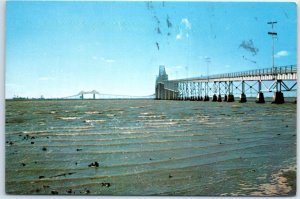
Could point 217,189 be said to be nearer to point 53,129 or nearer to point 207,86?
point 207,86

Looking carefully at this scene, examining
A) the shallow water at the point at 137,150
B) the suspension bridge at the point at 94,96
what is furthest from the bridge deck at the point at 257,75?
the suspension bridge at the point at 94,96

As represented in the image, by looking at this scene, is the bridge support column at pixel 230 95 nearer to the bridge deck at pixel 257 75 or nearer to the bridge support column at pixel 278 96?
the bridge deck at pixel 257 75

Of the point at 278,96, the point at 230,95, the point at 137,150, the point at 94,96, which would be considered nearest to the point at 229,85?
the point at 230,95

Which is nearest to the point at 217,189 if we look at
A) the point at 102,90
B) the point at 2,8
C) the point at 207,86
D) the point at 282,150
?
the point at 282,150

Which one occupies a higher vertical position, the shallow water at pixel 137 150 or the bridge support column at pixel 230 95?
the bridge support column at pixel 230 95

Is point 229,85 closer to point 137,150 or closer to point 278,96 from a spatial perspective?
point 278,96

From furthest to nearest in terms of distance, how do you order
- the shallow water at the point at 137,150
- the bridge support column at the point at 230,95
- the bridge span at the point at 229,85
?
the bridge support column at the point at 230,95 → the bridge span at the point at 229,85 → the shallow water at the point at 137,150

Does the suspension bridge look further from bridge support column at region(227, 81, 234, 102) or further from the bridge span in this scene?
bridge support column at region(227, 81, 234, 102)
